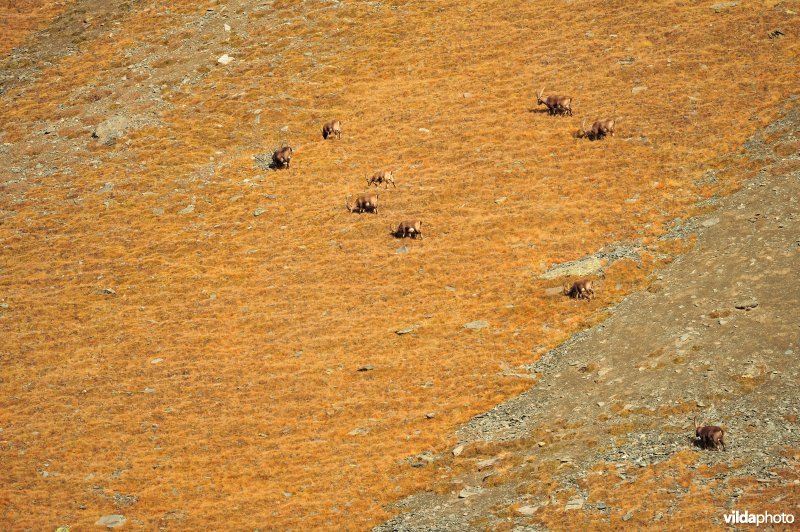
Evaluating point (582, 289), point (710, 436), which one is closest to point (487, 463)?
point (710, 436)

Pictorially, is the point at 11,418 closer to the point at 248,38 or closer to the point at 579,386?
the point at 579,386

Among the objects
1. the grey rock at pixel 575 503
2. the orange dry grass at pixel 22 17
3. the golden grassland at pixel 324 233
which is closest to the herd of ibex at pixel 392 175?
the golden grassland at pixel 324 233

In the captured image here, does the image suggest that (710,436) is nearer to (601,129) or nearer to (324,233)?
(324,233)

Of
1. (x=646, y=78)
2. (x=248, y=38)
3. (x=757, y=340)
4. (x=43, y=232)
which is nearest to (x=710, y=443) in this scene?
(x=757, y=340)

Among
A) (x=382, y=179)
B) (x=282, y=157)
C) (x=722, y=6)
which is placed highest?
(x=722, y=6)

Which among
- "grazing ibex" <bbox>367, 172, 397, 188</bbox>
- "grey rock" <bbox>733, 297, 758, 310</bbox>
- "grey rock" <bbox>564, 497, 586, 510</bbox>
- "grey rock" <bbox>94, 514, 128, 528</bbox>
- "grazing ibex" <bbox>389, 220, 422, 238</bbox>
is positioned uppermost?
"grazing ibex" <bbox>367, 172, 397, 188</bbox>

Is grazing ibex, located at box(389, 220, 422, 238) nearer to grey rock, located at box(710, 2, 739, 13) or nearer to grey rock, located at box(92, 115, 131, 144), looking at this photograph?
grey rock, located at box(92, 115, 131, 144)

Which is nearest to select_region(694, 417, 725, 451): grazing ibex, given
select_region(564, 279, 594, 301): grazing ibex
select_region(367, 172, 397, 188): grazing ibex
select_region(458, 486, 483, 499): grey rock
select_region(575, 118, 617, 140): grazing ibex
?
select_region(458, 486, 483, 499): grey rock
